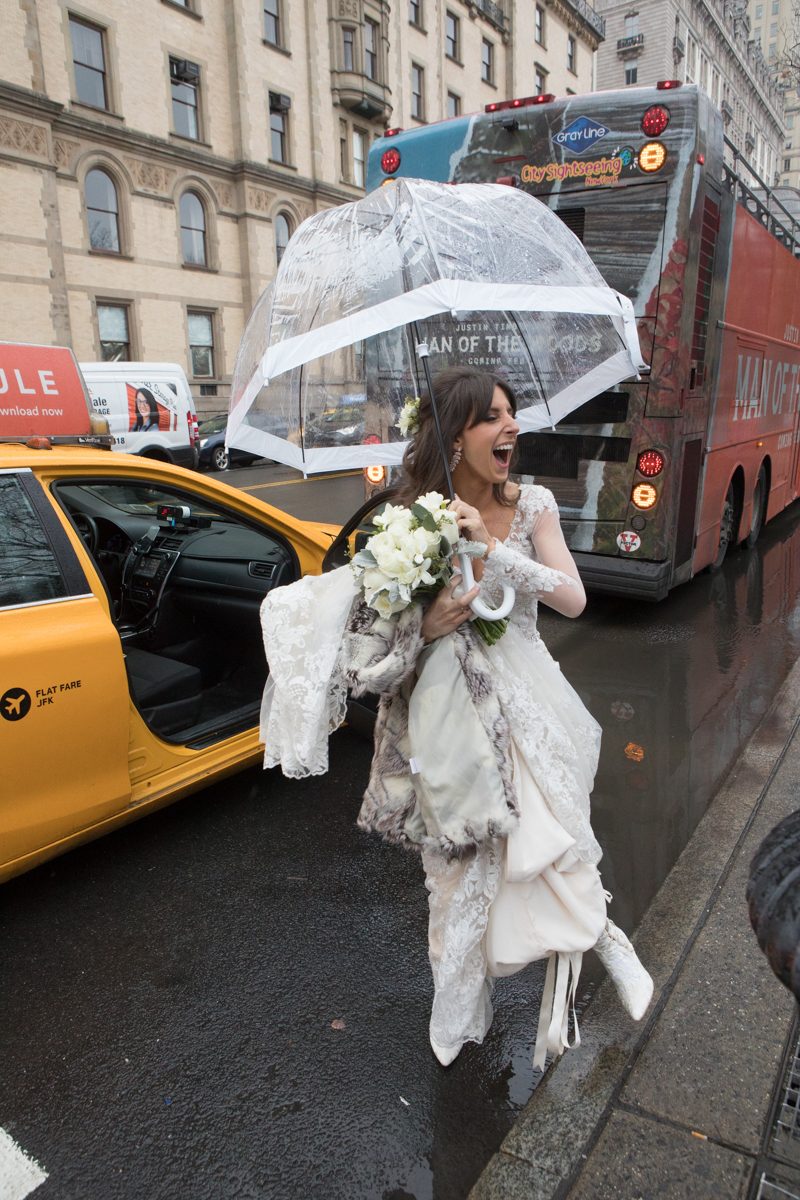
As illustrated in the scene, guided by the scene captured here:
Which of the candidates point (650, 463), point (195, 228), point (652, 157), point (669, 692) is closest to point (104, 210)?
point (195, 228)

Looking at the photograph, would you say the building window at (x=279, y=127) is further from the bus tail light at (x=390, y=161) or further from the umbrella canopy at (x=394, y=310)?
the umbrella canopy at (x=394, y=310)

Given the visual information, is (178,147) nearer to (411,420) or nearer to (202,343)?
(202,343)

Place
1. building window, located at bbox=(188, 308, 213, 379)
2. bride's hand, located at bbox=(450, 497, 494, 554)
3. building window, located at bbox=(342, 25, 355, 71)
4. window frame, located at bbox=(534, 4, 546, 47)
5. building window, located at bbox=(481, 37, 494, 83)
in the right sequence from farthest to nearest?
window frame, located at bbox=(534, 4, 546, 47), building window, located at bbox=(481, 37, 494, 83), building window, located at bbox=(342, 25, 355, 71), building window, located at bbox=(188, 308, 213, 379), bride's hand, located at bbox=(450, 497, 494, 554)

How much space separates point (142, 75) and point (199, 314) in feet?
23.0

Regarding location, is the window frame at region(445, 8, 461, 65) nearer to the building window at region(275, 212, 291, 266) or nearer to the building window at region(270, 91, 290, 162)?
the building window at region(270, 91, 290, 162)

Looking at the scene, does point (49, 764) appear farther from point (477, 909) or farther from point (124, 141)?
point (124, 141)

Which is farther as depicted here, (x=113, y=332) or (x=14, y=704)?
(x=113, y=332)

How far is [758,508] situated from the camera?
9461 millimetres

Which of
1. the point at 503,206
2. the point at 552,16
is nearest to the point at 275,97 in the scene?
the point at 552,16

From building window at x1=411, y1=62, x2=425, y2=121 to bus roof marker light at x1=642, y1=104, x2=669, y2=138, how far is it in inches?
1378

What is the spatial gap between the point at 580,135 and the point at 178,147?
24648 millimetres

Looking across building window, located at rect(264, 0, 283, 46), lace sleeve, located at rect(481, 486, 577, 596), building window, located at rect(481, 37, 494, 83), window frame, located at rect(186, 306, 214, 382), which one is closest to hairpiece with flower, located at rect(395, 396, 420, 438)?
lace sleeve, located at rect(481, 486, 577, 596)

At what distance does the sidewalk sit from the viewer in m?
1.91

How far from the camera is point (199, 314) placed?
91.7 ft
